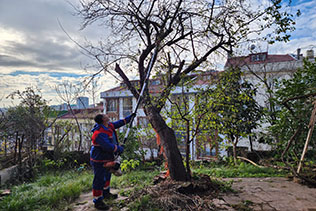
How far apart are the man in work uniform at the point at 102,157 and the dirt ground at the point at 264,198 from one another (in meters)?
0.22

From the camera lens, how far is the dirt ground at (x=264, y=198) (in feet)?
10.2

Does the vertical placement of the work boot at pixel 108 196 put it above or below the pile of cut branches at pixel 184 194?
below

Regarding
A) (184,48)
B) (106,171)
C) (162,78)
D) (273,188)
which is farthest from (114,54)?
(273,188)

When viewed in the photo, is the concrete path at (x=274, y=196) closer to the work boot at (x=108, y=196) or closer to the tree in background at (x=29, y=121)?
the work boot at (x=108, y=196)

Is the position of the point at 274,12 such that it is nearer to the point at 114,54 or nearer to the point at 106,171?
the point at 114,54

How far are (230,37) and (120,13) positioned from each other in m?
2.39

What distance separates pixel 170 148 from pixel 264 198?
1753 mm

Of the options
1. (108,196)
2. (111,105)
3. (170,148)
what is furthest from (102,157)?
(111,105)

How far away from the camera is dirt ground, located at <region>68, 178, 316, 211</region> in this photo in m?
3.10

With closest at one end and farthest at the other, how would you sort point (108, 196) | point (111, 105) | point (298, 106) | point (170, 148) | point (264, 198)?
1. point (264, 198)
2. point (108, 196)
3. point (170, 148)
4. point (298, 106)
5. point (111, 105)

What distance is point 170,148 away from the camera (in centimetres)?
409

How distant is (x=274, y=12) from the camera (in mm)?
3852

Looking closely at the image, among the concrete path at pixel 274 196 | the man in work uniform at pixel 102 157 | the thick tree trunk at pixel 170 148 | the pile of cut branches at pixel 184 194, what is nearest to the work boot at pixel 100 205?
the man in work uniform at pixel 102 157

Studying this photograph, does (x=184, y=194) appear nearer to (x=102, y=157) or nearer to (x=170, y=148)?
(x=170, y=148)
